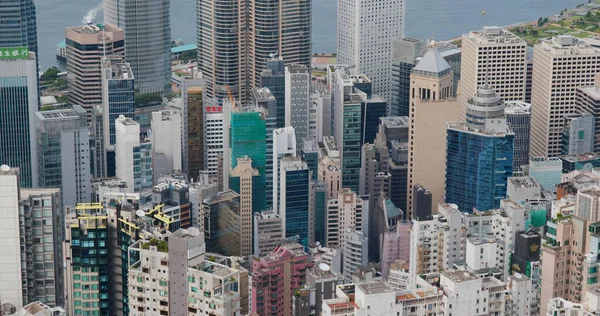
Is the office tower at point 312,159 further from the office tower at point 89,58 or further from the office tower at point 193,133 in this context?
→ the office tower at point 89,58

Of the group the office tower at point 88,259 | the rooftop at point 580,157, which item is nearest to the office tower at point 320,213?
the rooftop at point 580,157

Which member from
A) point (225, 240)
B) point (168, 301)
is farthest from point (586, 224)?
point (225, 240)

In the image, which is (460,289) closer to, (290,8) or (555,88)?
(555,88)

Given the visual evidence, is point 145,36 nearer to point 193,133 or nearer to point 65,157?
point 193,133

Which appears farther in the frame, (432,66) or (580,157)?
(432,66)

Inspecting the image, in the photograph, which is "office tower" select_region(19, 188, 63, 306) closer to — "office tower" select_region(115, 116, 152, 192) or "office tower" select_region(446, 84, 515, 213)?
"office tower" select_region(115, 116, 152, 192)

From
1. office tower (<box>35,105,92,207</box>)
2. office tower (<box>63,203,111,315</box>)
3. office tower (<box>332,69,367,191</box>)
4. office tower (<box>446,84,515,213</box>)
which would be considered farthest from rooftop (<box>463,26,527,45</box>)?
office tower (<box>63,203,111,315</box>)

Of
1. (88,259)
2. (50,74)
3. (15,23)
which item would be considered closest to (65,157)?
(15,23)
